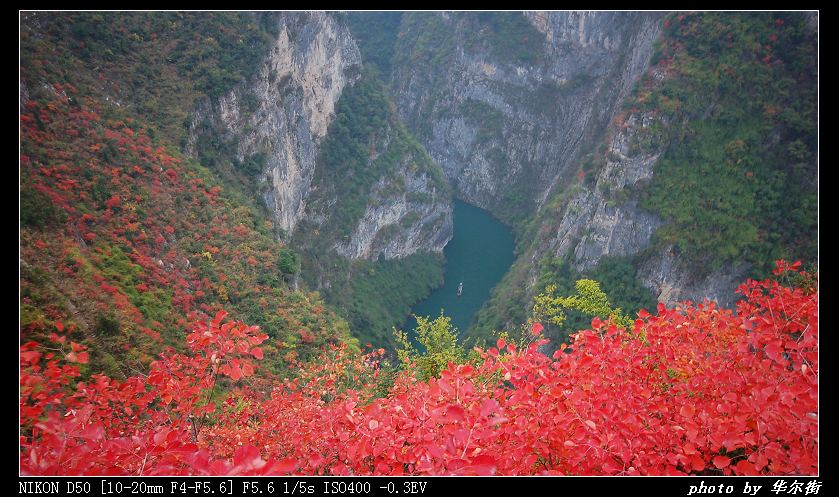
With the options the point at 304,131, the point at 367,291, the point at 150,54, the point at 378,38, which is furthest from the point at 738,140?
the point at 378,38

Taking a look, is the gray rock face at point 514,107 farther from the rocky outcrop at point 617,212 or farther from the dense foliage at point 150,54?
the dense foliage at point 150,54

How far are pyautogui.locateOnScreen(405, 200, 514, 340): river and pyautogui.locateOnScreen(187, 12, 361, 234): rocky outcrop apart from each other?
12.4 metres

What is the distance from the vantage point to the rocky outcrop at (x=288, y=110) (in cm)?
2412

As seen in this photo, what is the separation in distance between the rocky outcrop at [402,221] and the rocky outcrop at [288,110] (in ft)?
19.9

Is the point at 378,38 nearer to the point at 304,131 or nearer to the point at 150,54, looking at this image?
the point at 304,131

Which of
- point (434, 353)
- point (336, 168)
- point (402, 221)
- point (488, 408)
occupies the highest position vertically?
point (488, 408)

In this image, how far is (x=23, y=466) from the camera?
3236 millimetres

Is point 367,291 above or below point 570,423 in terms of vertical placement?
below

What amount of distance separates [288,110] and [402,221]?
15.2 metres

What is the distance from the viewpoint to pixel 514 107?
57344mm

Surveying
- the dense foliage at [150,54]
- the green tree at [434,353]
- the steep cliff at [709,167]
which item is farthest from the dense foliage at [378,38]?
the green tree at [434,353]

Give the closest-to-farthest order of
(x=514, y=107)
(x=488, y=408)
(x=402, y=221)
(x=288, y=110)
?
(x=488, y=408), (x=288, y=110), (x=402, y=221), (x=514, y=107)

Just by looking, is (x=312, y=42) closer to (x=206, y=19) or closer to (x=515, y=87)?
(x=206, y=19)

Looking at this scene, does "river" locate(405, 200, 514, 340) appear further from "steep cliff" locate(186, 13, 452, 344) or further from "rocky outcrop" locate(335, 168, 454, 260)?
"rocky outcrop" locate(335, 168, 454, 260)
